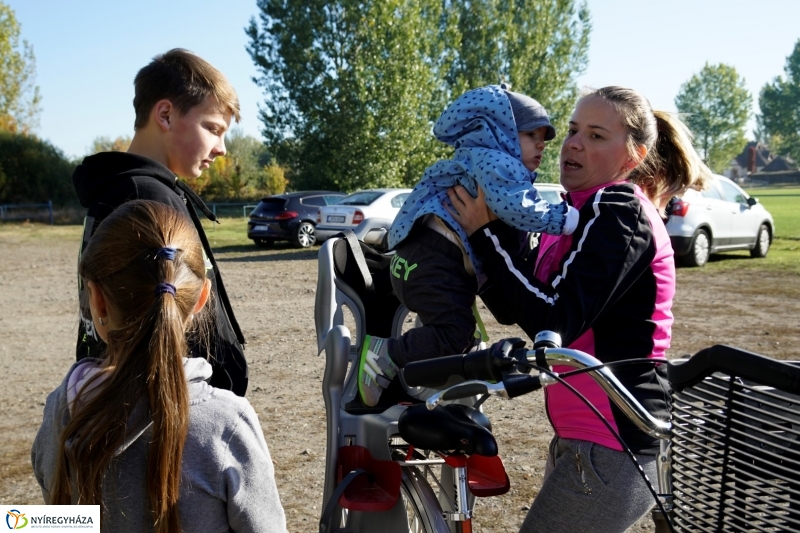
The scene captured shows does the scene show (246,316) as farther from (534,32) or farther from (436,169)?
(534,32)

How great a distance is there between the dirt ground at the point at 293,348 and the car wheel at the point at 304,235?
3.65 m

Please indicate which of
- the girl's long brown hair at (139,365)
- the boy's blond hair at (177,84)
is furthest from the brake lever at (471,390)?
the boy's blond hair at (177,84)

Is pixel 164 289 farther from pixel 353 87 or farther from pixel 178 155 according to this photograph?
pixel 353 87

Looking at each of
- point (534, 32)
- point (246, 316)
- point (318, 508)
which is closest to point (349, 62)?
point (534, 32)

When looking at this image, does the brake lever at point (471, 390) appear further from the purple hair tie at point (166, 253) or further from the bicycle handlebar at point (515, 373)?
the purple hair tie at point (166, 253)

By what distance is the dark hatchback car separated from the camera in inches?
829

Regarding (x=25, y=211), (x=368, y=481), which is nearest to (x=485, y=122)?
(x=368, y=481)

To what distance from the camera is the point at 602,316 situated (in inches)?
85.4

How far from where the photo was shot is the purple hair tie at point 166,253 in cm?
197

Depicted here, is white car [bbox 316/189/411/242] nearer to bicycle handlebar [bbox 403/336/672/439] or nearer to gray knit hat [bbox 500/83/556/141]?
gray knit hat [bbox 500/83/556/141]

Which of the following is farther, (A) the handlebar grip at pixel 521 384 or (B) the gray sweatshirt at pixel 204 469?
(B) the gray sweatshirt at pixel 204 469

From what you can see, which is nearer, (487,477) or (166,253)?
(166,253)

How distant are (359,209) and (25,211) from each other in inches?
1026

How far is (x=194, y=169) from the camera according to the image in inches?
122
